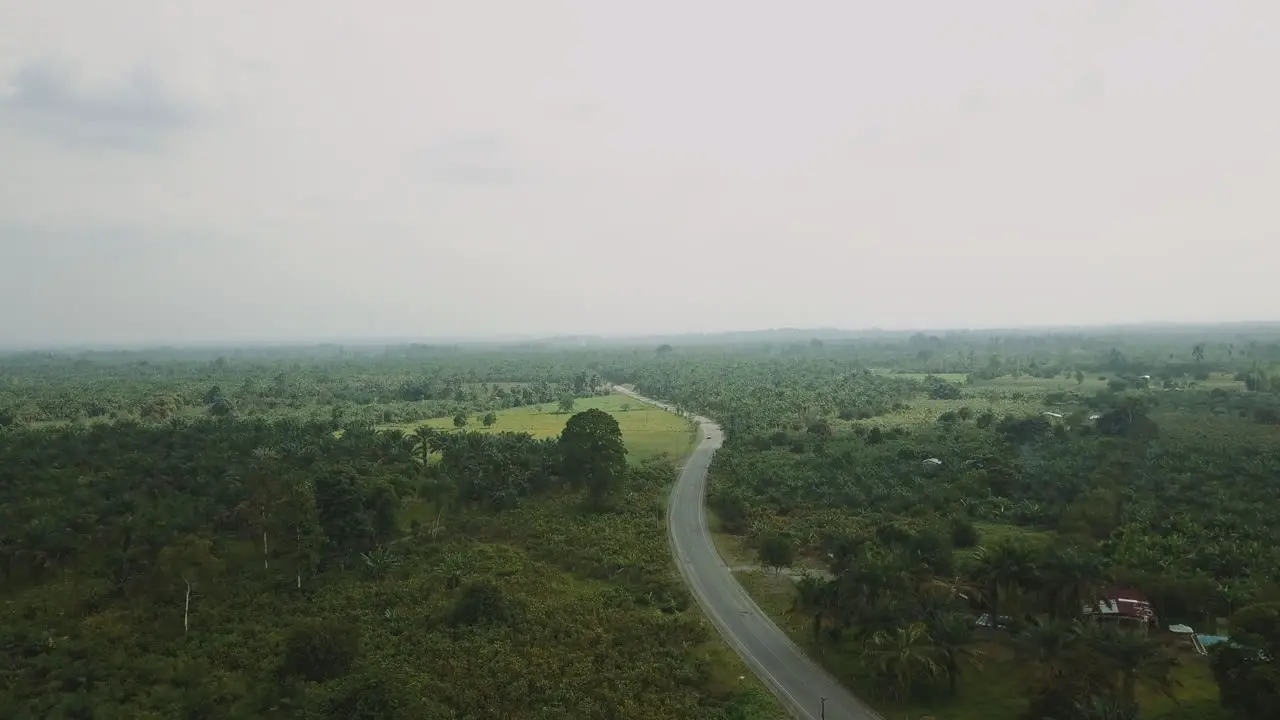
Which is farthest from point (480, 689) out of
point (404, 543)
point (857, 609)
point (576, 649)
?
point (404, 543)

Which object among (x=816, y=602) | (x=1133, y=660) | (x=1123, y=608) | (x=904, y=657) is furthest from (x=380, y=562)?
(x=1123, y=608)

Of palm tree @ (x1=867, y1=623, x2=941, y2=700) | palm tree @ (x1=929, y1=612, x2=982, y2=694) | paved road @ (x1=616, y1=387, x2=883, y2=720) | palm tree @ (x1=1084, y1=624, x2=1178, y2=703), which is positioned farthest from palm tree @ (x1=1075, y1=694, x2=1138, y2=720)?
paved road @ (x1=616, y1=387, x2=883, y2=720)

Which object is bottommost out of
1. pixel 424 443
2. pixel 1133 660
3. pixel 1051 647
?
pixel 1051 647

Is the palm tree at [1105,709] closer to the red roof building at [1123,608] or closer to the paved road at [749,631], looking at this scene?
the paved road at [749,631]

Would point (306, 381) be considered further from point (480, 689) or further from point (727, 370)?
point (480, 689)

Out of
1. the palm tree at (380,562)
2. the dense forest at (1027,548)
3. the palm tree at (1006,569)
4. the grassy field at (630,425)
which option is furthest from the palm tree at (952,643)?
the grassy field at (630,425)

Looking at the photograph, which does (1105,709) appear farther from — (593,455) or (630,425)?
(630,425)
